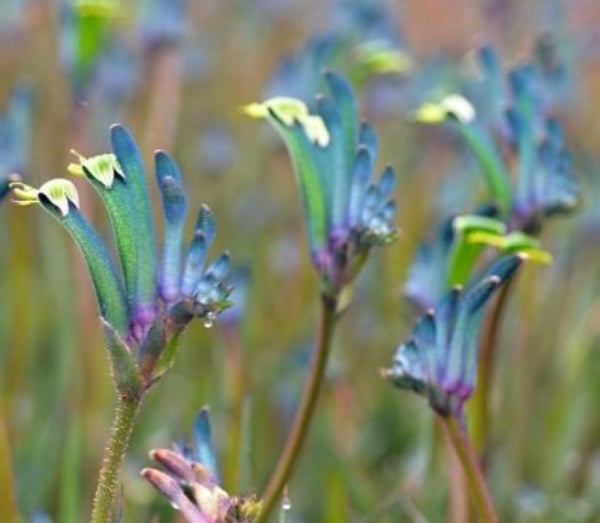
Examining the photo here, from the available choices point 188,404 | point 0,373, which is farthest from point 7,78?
point 188,404

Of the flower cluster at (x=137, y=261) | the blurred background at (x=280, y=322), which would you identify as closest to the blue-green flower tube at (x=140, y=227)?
the flower cluster at (x=137, y=261)

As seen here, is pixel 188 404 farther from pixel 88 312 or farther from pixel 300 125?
pixel 300 125

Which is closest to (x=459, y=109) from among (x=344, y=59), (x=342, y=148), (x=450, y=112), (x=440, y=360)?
(x=450, y=112)

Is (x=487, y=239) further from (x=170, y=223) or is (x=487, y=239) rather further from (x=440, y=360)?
(x=170, y=223)

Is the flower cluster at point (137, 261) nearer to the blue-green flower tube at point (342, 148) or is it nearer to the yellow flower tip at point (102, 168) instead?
the yellow flower tip at point (102, 168)

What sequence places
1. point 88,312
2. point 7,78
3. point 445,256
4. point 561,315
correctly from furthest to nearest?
point 7,78 → point 561,315 → point 88,312 → point 445,256
